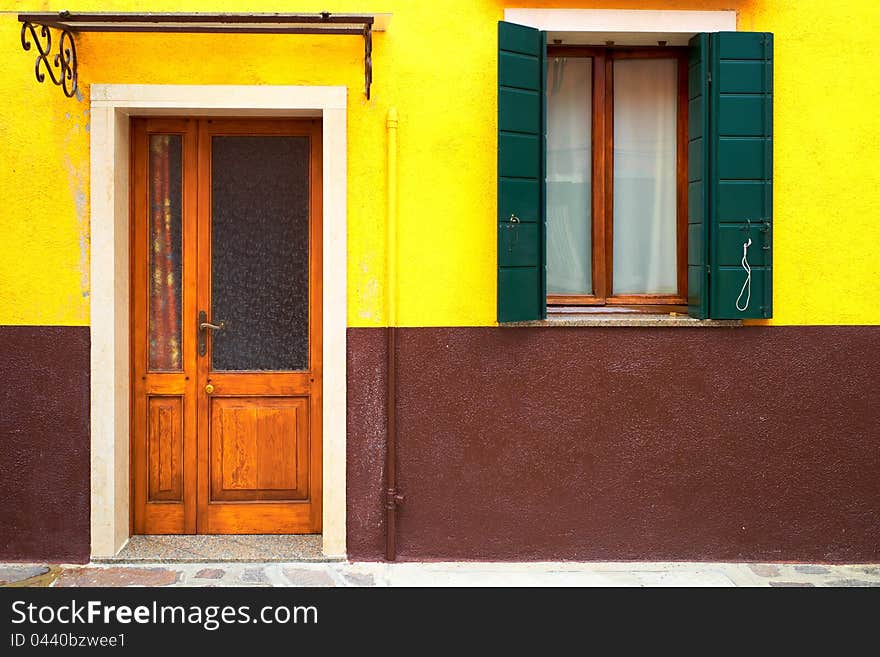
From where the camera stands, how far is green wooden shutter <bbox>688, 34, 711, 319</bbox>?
5.77m

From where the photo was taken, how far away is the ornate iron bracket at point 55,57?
18.1 feet

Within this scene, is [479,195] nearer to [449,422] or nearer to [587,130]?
[587,130]

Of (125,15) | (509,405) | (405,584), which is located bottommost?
(405,584)

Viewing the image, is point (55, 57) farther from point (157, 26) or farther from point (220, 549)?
point (220, 549)

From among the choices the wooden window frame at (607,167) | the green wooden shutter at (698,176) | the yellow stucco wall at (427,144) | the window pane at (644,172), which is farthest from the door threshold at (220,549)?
the green wooden shutter at (698,176)

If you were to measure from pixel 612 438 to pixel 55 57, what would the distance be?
143 inches

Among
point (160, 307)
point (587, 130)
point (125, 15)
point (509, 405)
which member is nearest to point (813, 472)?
point (509, 405)

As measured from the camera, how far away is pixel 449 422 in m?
5.86

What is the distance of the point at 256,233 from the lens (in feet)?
20.0

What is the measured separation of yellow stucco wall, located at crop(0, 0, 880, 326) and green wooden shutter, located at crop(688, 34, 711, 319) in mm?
323

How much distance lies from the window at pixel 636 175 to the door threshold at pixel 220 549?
5.92ft

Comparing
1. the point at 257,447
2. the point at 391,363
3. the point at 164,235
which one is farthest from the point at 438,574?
the point at 164,235

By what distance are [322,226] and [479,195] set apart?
94 centimetres

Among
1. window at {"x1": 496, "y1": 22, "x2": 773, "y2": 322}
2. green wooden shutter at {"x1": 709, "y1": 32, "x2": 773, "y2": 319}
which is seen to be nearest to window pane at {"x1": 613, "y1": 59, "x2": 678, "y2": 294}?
window at {"x1": 496, "y1": 22, "x2": 773, "y2": 322}
